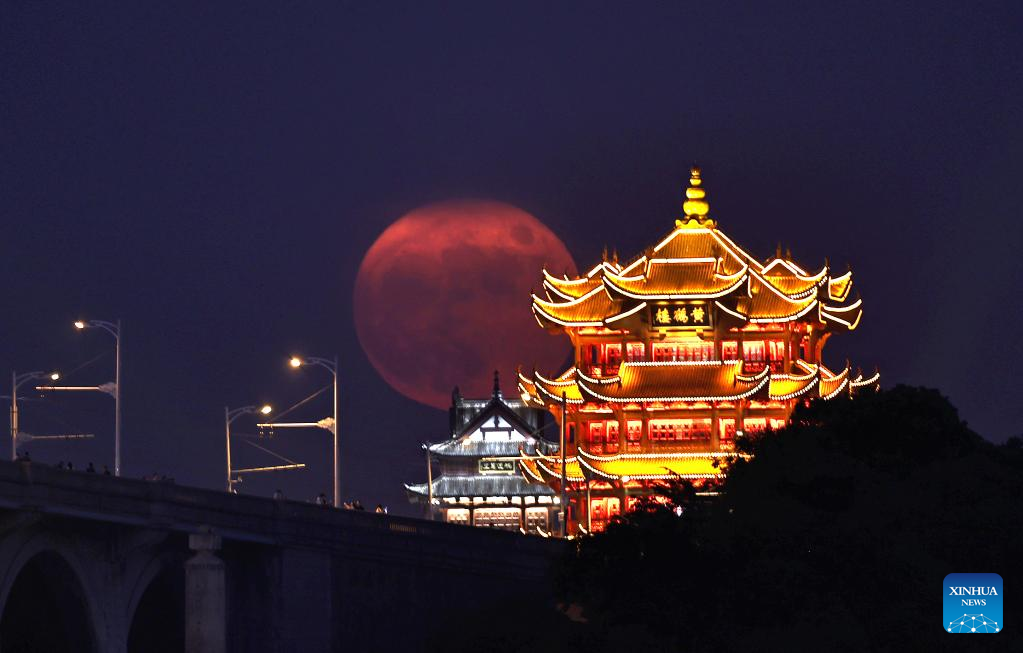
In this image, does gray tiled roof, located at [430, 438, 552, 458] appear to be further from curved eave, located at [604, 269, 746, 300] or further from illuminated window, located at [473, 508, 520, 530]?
curved eave, located at [604, 269, 746, 300]

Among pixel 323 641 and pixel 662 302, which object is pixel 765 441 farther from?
pixel 662 302

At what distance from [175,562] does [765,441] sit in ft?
65.1

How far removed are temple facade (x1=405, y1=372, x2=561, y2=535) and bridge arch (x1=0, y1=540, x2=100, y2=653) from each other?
7760 centimetres

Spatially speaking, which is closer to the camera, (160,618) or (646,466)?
(160,618)

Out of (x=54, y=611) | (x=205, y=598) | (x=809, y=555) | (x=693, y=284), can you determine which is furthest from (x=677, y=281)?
(x=809, y=555)

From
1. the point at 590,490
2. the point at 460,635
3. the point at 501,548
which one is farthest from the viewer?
the point at 590,490

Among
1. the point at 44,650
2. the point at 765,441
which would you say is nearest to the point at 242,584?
the point at 44,650

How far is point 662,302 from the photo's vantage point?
4948 inches

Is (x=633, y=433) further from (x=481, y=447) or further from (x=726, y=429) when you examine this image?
(x=481, y=447)

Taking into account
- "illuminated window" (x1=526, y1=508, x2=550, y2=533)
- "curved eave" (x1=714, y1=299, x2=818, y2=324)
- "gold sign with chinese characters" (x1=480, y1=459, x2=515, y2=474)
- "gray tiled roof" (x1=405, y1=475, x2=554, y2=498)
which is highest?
"curved eave" (x1=714, y1=299, x2=818, y2=324)

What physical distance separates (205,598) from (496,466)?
7866 centimetres

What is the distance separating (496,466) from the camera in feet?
537

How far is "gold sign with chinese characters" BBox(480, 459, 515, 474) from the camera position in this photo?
164 m

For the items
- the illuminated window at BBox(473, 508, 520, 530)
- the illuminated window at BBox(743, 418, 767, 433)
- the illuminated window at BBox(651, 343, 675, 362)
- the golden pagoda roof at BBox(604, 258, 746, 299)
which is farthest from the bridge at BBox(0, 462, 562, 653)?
the illuminated window at BBox(473, 508, 520, 530)
